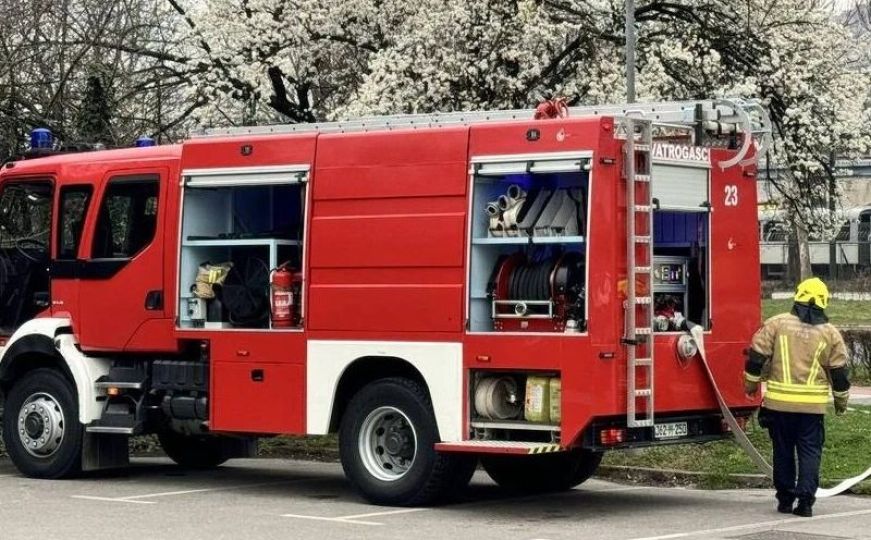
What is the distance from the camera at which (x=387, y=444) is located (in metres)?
12.8

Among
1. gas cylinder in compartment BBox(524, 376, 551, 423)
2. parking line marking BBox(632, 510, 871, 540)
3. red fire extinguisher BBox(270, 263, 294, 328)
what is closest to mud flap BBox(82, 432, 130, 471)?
red fire extinguisher BBox(270, 263, 294, 328)

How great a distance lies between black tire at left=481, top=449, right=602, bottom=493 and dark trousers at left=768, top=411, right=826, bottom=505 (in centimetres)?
194

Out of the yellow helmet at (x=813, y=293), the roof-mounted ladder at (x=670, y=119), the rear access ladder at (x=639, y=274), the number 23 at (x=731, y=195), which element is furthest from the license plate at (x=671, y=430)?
the roof-mounted ladder at (x=670, y=119)

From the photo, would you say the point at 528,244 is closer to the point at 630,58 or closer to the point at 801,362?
the point at 801,362

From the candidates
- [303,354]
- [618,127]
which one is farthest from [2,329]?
[618,127]

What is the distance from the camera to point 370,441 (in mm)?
12820

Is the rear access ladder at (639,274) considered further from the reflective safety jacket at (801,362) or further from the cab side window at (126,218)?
the cab side window at (126,218)

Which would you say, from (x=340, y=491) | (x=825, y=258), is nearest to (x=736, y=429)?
(x=340, y=491)

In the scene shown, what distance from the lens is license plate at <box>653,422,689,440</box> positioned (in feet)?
39.6

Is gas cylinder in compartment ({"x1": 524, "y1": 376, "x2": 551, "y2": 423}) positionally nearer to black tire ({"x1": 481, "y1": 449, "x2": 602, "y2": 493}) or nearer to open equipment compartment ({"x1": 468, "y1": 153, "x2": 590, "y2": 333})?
open equipment compartment ({"x1": 468, "y1": 153, "x2": 590, "y2": 333})

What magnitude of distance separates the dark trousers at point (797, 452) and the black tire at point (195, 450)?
5808 mm

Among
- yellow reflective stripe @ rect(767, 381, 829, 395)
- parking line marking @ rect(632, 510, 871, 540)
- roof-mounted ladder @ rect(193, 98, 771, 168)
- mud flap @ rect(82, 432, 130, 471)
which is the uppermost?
roof-mounted ladder @ rect(193, 98, 771, 168)

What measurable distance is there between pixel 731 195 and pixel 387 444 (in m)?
3.20

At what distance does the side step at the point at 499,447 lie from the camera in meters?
11.8
